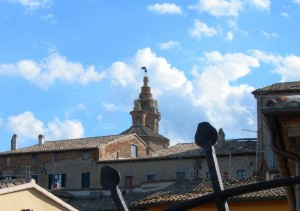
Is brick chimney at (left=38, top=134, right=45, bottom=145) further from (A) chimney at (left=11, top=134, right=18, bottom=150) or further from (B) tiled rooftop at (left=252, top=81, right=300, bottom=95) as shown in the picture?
(B) tiled rooftop at (left=252, top=81, right=300, bottom=95)

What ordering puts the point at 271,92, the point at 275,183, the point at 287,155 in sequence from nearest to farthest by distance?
the point at 275,183
the point at 287,155
the point at 271,92

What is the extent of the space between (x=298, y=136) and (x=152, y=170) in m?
42.5

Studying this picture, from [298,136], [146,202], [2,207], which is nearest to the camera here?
[298,136]

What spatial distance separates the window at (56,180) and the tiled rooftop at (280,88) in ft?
50.7

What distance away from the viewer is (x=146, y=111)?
78500 millimetres

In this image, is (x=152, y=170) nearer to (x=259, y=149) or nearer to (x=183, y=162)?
(x=183, y=162)

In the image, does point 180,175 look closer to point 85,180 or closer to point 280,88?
point 85,180

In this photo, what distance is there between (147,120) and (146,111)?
144cm

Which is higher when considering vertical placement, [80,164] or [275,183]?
[80,164]

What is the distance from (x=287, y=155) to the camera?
5.66 m

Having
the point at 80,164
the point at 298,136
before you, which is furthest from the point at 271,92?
the point at 298,136

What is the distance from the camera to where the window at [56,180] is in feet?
169

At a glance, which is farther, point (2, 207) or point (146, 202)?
point (146, 202)

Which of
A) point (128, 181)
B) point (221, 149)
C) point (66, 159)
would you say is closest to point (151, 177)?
point (128, 181)
